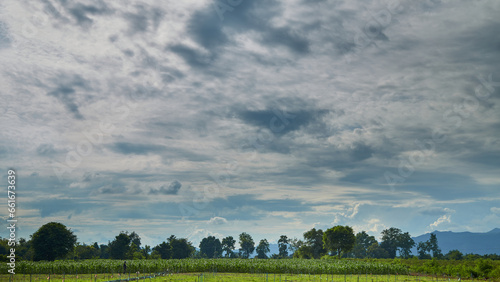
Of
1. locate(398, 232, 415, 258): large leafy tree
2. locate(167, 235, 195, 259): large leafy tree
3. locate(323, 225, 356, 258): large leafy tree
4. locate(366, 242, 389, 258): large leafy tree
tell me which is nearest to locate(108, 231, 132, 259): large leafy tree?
locate(167, 235, 195, 259): large leafy tree

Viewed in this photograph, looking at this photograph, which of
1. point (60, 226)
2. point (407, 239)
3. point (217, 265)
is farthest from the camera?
point (407, 239)

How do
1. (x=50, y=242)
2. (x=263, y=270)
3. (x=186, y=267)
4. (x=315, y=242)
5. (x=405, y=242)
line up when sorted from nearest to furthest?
(x=186, y=267), (x=263, y=270), (x=50, y=242), (x=315, y=242), (x=405, y=242)

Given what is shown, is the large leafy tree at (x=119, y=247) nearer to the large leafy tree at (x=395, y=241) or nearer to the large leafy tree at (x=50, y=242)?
the large leafy tree at (x=50, y=242)

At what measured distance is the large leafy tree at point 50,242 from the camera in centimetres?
10688

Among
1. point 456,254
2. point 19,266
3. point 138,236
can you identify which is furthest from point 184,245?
point 456,254

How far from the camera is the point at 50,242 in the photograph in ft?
351

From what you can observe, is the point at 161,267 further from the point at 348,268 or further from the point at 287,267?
the point at 348,268

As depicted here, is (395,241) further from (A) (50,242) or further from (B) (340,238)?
(A) (50,242)

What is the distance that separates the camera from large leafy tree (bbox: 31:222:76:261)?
351 feet

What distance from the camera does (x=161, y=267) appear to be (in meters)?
80.4

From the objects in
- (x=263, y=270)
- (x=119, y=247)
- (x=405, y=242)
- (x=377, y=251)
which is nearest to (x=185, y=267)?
(x=263, y=270)

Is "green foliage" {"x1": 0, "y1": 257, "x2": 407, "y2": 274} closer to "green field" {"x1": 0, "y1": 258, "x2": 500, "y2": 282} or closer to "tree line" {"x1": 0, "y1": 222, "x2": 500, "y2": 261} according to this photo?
"green field" {"x1": 0, "y1": 258, "x2": 500, "y2": 282}

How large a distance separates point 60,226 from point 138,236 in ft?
223

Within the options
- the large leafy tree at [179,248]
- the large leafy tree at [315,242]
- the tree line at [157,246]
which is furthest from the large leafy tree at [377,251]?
the large leafy tree at [179,248]
